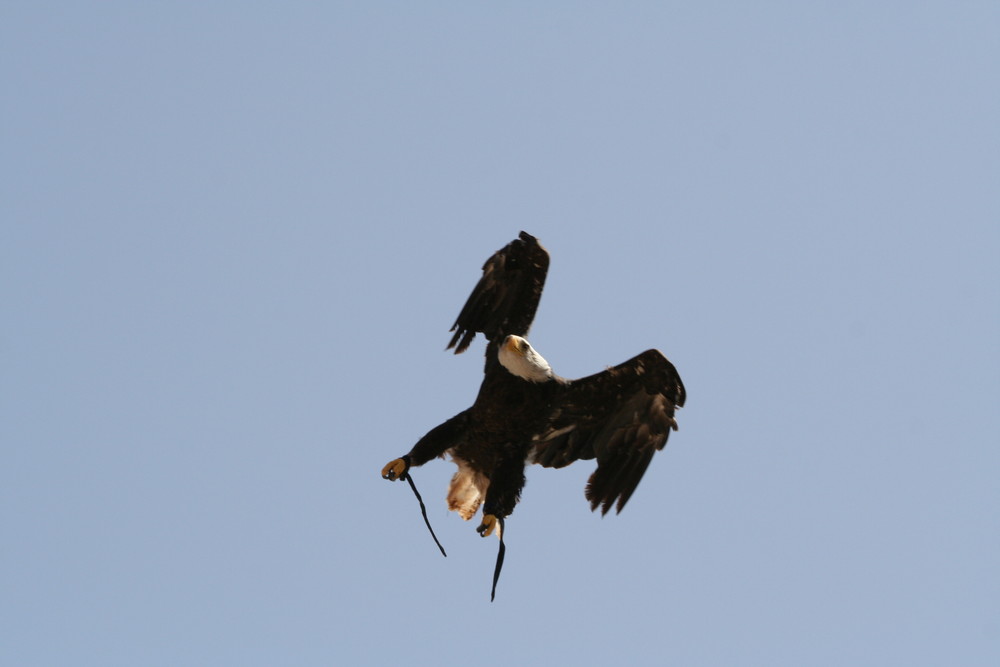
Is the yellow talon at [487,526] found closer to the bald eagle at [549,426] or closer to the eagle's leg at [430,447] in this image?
the bald eagle at [549,426]

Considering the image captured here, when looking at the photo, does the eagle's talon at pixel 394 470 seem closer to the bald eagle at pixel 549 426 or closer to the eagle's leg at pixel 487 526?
the bald eagle at pixel 549 426

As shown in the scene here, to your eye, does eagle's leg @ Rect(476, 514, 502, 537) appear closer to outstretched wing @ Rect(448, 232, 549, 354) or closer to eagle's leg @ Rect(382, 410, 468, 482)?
eagle's leg @ Rect(382, 410, 468, 482)

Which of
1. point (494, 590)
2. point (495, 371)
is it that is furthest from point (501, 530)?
point (495, 371)

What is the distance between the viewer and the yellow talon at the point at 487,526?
954cm

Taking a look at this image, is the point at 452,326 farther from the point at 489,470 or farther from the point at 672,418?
the point at 672,418

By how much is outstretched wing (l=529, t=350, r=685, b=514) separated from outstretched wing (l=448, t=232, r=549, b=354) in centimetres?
82

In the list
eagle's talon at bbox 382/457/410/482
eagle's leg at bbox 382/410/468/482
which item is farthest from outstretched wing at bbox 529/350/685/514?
eagle's talon at bbox 382/457/410/482

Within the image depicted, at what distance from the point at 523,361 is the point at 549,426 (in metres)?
0.63

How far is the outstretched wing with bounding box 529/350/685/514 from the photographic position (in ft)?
32.4

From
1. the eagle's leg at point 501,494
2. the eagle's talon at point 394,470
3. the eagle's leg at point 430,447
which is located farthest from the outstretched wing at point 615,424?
the eagle's talon at point 394,470

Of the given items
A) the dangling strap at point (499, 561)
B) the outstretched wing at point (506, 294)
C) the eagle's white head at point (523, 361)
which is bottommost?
the dangling strap at point (499, 561)

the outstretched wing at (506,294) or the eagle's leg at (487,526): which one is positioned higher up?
the outstretched wing at (506,294)

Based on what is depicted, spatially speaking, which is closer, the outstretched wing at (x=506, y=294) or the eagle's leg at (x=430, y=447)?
the eagle's leg at (x=430, y=447)

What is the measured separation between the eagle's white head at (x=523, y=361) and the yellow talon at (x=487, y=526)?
1076 mm
